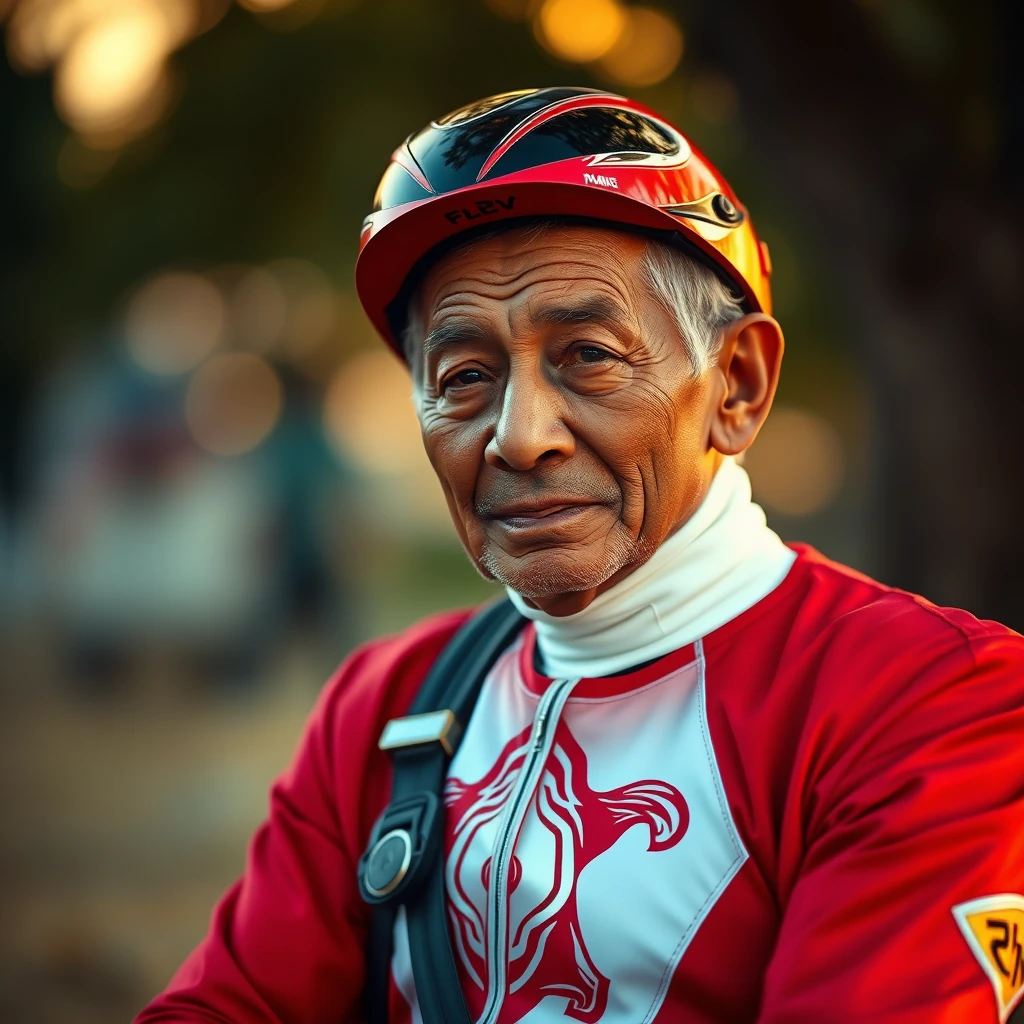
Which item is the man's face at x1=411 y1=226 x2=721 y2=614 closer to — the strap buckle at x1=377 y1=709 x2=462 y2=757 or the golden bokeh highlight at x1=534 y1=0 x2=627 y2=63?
the strap buckle at x1=377 y1=709 x2=462 y2=757

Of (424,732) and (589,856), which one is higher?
(424,732)

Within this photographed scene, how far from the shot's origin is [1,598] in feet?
65.9

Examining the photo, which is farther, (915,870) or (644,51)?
(644,51)

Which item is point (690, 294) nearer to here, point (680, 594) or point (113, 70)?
point (680, 594)

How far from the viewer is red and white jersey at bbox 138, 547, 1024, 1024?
185 cm

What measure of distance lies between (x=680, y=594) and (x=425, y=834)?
68cm

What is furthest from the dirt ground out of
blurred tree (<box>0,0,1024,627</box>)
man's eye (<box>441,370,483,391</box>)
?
man's eye (<box>441,370,483,391</box>)

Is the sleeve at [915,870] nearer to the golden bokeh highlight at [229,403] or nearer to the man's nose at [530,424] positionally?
the man's nose at [530,424]

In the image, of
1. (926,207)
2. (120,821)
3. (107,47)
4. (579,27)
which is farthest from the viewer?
(120,821)

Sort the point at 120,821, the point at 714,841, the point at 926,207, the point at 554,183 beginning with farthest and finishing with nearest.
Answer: the point at 120,821 → the point at 926,207 → the point at 554,183 → the point at 714,841

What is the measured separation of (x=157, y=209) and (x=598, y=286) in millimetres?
6058

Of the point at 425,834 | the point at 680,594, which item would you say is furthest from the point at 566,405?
the point at 425,834

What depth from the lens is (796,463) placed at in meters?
16.4

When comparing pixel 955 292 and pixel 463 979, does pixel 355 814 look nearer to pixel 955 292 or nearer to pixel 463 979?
pixel 463 979
